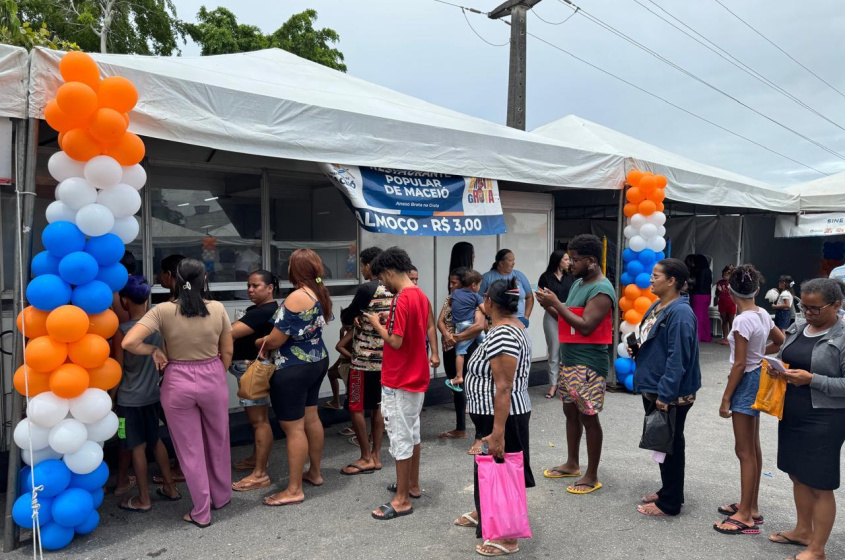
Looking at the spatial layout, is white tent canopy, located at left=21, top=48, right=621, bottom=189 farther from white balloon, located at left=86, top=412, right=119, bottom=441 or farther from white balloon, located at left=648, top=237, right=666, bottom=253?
white balloon, located at left=86, top=412, right=119, bottom=441

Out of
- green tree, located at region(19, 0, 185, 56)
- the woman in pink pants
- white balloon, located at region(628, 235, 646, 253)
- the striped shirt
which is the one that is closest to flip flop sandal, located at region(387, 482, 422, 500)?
the striped shirt

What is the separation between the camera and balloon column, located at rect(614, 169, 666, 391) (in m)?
7.12

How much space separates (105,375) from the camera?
3395 millimetres

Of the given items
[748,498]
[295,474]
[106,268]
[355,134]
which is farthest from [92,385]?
[748,498]

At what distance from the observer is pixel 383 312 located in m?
4.44

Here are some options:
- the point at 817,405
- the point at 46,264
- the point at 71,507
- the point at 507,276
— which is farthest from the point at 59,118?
the point at 817,405

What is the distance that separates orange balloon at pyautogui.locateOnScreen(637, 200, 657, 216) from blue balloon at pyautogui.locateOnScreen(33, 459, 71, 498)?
6.43 meters

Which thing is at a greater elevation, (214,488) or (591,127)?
(591,127)

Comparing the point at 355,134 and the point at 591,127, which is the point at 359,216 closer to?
the point at 355,134

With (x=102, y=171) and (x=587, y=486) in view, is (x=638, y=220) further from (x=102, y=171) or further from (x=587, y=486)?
(x=102, y=171)

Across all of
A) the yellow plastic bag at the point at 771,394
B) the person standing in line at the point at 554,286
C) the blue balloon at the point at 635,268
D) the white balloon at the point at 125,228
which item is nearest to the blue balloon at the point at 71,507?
the white balloon at the point at 125,228

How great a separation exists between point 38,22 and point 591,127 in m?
15.5

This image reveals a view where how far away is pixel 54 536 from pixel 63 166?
2152 mm

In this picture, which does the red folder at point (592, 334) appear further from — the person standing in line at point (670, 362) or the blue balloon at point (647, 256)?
the blue balloon at point (647, 256)
